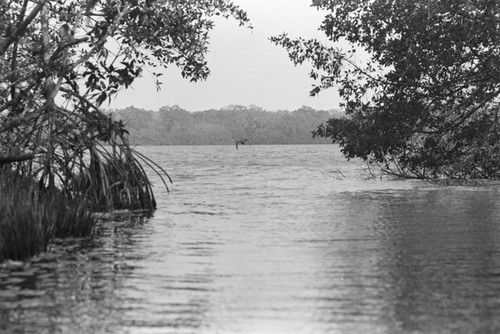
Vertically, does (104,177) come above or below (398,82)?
below

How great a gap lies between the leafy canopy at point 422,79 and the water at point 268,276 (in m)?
4.23

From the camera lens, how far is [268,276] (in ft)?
32.4

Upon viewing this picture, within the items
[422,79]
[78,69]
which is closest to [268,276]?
[78,69]

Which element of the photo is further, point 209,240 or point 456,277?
point 209,240

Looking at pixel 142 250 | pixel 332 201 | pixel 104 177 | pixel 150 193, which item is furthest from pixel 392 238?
pixel 332 201

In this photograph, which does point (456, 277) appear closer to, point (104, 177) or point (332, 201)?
point (104, 177)

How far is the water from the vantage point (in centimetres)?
726

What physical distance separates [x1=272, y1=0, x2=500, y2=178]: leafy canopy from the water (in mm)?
4231

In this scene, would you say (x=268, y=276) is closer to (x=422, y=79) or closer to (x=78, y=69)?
(x=78, y=69)

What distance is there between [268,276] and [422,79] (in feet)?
47.0

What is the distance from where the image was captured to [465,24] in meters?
19.6

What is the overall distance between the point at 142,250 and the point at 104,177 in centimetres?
564

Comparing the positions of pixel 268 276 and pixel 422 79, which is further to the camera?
pixel 422 79

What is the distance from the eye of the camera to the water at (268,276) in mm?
7262
